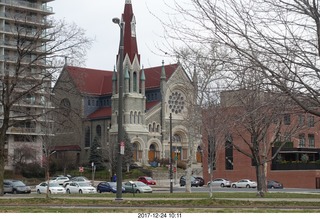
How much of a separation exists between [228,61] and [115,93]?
9675cm

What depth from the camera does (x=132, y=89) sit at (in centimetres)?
10719

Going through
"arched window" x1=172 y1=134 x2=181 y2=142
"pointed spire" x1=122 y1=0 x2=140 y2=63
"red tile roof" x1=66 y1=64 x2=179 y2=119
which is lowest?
"arched window" x1=172 y1=134 x2=181 y2=142

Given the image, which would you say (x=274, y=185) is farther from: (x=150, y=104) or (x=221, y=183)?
(x=150, y=104)

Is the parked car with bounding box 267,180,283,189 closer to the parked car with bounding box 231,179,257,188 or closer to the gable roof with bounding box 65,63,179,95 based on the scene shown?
the parked car with bounding box 231,179,257,188

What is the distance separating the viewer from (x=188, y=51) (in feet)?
52.3

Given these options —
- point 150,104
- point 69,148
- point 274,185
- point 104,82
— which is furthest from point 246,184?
point 104,82

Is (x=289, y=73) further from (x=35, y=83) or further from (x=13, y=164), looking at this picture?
(x=13, y=164)

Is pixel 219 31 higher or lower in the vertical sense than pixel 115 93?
lower

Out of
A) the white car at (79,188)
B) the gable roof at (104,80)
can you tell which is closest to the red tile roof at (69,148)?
the gable roof at (104,80)

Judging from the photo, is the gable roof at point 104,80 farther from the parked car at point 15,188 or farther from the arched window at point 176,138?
the parked car at point 15,188

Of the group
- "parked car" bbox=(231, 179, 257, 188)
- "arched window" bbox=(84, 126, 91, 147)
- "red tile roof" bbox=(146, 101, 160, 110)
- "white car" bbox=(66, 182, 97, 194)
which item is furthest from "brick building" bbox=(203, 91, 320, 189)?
"arched window" bbox=(84, 126, 91, 147)

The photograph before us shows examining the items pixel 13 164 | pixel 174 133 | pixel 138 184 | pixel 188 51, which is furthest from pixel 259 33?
pixel 174 133

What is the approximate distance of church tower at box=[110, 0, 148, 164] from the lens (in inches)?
4090

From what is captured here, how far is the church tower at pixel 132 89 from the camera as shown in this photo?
104 m
